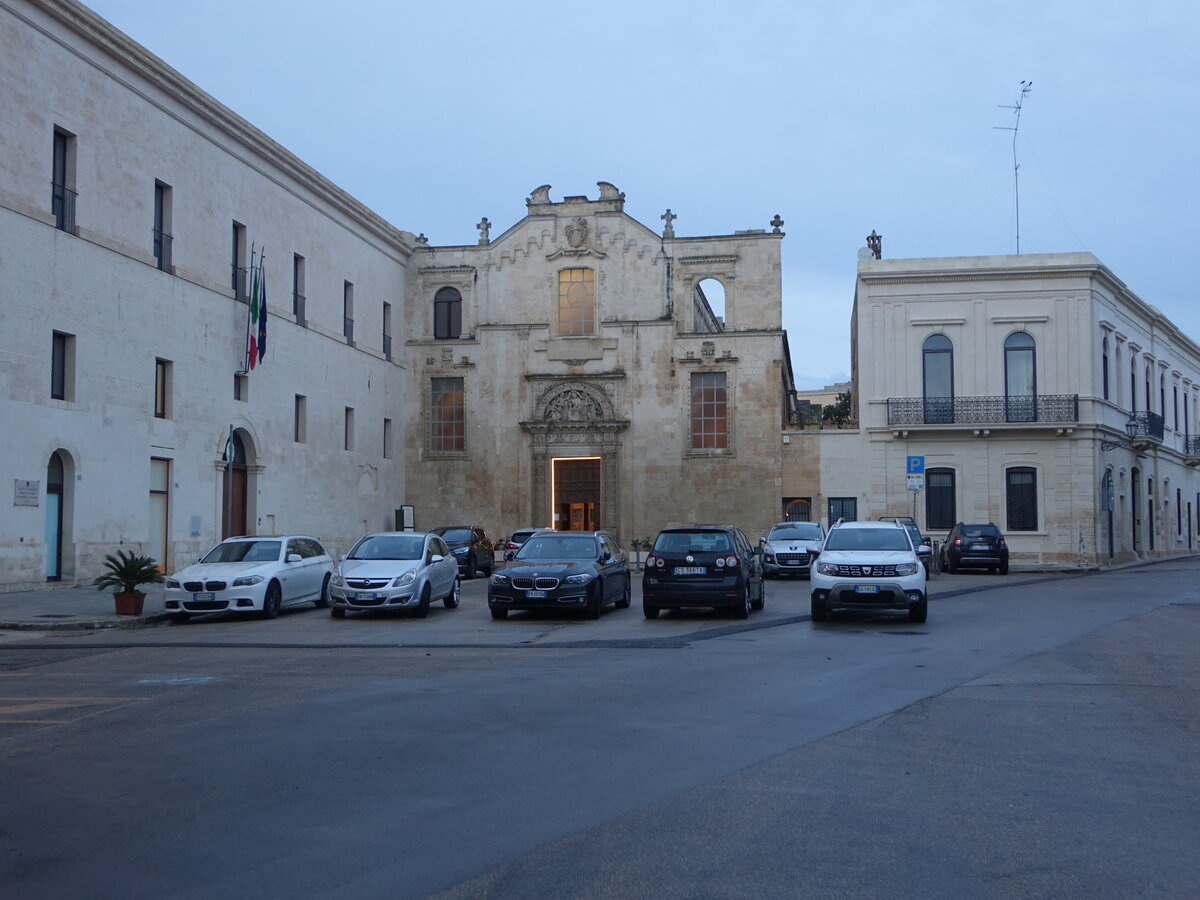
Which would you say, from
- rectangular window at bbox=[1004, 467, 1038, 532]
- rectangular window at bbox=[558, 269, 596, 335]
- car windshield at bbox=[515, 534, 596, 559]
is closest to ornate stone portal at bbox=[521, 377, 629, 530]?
rectangular window at bbox=[558, 269, 596, 335]

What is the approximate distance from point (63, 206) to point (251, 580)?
11730 mm

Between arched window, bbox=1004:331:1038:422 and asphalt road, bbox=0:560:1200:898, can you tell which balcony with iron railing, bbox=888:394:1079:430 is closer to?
arched window, bbox=1004:331:1038:422

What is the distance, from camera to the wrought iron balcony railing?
4238 centimetres

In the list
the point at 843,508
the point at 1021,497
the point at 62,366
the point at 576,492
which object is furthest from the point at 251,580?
the point at 1021,497

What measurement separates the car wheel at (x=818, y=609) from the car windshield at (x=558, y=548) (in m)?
3.91

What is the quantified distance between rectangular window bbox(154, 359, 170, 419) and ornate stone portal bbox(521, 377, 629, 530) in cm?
1719

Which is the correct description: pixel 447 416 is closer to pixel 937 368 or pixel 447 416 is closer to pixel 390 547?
pixel 937 368

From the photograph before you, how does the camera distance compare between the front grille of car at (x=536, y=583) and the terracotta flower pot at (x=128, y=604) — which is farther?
the terracotta flower pot at (x=128, y=604)

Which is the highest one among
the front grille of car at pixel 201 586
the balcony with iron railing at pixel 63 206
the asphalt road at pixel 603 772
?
the balcony with iron railing at pixel 63 206

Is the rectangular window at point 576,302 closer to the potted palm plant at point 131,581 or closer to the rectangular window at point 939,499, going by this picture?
the rectangular window at point 939,499

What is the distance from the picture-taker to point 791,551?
3338 centimetres

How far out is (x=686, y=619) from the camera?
66.3 ft

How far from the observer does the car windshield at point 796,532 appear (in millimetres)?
34031

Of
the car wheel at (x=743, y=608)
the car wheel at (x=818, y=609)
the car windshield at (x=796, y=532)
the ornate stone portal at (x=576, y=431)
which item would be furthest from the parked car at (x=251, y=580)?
the ornate stone portal at (x=576, y=431)
